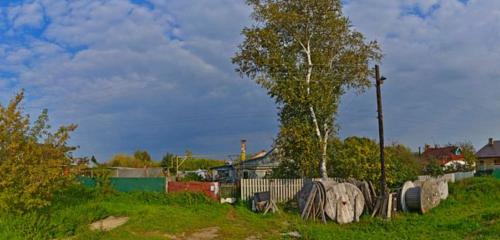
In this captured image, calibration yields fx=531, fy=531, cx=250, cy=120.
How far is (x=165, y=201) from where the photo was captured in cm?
2392

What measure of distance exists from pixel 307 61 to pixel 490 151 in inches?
1976

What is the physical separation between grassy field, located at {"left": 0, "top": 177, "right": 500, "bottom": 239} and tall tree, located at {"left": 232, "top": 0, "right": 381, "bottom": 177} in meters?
5.36

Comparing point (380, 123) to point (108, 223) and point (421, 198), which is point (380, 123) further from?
point (108, 223)

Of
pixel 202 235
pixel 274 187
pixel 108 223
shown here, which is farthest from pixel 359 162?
pixel 108 223

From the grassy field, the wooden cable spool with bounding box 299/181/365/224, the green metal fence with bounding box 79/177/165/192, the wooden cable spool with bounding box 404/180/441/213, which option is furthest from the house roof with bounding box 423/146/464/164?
the wooden cable spool with bounding box 299/181/365/224

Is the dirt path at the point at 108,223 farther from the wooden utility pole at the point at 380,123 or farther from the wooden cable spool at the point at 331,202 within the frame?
the wooden utility pole at the point at 380,123

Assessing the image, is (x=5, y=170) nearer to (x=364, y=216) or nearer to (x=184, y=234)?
(x=184, y=234)

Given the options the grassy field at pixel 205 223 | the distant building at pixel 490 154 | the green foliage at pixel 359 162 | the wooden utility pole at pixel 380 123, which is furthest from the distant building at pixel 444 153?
the wooden utility pole at pixel 380 123

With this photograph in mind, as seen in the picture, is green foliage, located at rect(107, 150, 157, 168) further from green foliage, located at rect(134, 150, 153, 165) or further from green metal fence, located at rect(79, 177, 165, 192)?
green metal fence, located at rect(79, 177, 165, 192)

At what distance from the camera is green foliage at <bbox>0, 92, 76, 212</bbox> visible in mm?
17641

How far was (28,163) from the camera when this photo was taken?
60.3 feet

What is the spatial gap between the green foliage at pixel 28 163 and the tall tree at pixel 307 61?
10.3 metres

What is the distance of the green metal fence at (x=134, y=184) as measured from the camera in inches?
1029

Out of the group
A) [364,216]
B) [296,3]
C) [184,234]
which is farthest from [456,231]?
[296,3]
